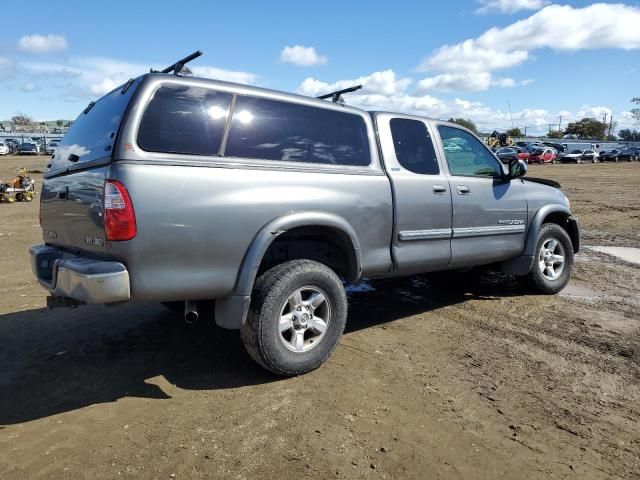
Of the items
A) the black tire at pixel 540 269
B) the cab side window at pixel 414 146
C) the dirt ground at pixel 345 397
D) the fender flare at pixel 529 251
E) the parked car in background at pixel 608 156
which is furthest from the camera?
the parked car in background at pixel 608 156

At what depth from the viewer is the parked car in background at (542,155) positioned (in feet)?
159

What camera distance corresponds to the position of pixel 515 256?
5.49 m

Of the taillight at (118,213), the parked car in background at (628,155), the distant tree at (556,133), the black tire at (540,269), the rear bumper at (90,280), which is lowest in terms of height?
the black tire at (540,269)

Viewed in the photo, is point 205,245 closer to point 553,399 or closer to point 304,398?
point 304,398

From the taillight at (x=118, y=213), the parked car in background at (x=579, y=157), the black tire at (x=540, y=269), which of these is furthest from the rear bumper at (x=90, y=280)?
the parked car in background at (x=579, y=157)

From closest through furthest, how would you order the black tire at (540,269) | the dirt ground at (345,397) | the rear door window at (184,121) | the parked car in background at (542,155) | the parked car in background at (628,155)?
1. the dirt ground at (345,397)
2. the rear door window at (184,121)
3. the black tire at (540,269)
4. the parked car in background at (542,155)
5. the parked car in background at (628,155)

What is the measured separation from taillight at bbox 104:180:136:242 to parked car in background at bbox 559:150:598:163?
55.4 metres

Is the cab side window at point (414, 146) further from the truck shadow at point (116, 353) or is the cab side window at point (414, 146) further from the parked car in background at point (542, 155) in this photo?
the parked car in background at point (542, 155)

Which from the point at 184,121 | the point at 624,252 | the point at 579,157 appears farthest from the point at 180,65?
the point at 579,157

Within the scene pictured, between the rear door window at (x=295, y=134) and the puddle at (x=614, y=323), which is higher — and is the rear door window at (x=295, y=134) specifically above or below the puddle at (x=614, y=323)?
above

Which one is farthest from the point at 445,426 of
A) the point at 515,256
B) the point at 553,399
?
the point at 515,256

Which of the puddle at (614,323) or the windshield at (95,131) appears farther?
A: the puddle at (614,323)

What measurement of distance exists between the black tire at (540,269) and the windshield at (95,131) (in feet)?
14.7

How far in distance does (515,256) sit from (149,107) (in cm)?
413
